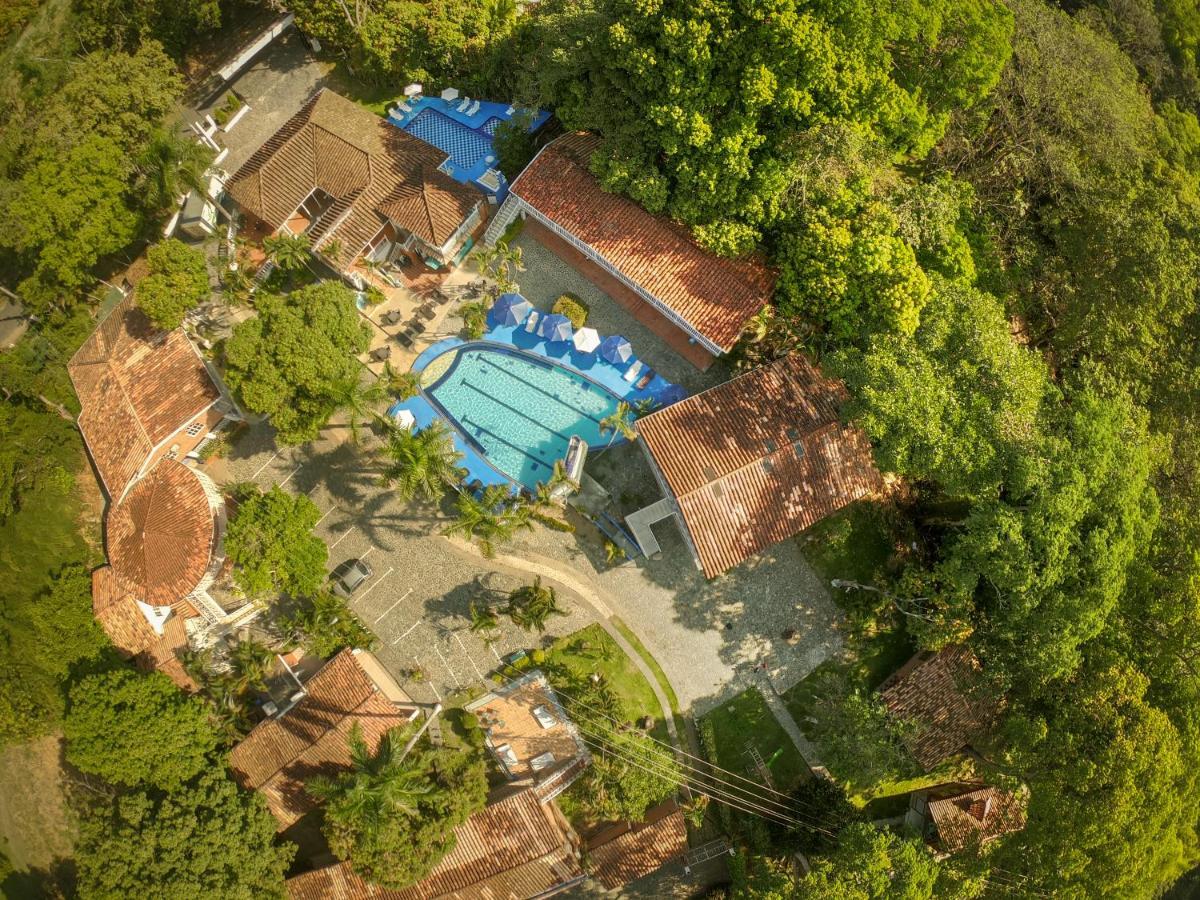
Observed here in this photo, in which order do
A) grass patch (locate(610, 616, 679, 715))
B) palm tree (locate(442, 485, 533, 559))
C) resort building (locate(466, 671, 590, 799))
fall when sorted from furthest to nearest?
grass patch (locate(610, 616, 679, 715))
resort building (locate(466, 671, 590, 799))
palm tree (locate(442, 485, 533, 559))

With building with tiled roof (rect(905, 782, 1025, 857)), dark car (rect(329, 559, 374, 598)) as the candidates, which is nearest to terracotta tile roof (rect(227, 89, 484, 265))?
dark car (rect(329, 559, 374, 598))

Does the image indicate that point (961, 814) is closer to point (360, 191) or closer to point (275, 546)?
point (275, 546)

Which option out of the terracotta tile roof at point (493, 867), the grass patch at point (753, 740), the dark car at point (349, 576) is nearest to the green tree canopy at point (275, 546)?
the dark car at point (349, 576)

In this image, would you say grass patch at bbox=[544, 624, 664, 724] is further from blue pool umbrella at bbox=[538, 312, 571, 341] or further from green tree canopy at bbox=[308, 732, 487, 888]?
blue pool umbrella at bbox=[538, 312, 571, 341]

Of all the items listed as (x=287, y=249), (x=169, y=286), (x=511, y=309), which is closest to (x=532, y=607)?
(x=511, y=309)

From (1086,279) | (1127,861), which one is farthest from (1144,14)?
(1127,861)
